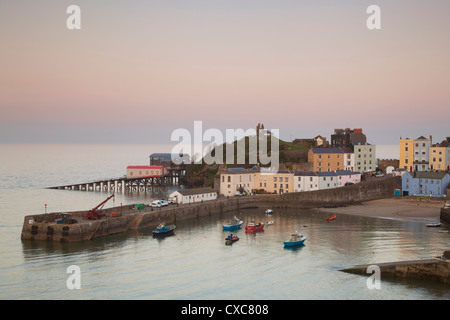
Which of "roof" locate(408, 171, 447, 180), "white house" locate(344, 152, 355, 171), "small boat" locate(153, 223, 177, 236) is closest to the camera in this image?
"small boat" locate(153, 223, 177, 236)

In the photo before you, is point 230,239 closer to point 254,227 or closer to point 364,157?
point 254,227

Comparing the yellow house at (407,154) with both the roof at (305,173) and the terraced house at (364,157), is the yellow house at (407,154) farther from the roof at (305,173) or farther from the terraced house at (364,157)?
the roof at (305,173)

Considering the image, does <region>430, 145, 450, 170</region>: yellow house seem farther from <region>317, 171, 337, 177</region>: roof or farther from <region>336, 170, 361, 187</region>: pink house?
<region>317, 171, 337, 177</region>: roof

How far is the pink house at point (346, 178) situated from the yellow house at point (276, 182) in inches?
332

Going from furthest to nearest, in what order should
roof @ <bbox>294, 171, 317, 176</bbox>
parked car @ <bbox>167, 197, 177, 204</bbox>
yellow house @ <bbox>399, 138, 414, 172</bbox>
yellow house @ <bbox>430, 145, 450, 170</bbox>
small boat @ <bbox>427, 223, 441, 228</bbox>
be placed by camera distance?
A: 1. yellow house @ <bbox>399, 138, 414, 172</bbox>
2. yellow house @ <bbox>430, 145, 450, 170</bbox>
3. roof @ <bbox>294, 171, 317, 176</bbox>
4. parked car @ <bbox>167, 197, 177, 204</bbox>
5. small boat @ <bbox>427, 223, 441, 228</bbox>

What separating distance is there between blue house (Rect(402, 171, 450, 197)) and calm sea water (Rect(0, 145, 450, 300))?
22597 millimetres

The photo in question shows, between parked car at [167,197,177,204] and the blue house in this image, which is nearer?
parked car at [167,197,177,204]

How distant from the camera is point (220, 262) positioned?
39.4 metres

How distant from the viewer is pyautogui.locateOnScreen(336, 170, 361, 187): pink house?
79562 mm

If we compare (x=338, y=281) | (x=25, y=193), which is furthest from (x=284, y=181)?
(x=25, y=193)

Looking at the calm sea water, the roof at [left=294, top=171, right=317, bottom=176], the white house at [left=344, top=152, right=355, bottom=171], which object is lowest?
the calm sea water

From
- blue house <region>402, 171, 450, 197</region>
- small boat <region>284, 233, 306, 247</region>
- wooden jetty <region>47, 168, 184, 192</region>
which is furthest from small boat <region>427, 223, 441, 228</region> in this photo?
wooden jetty <region>47, 168, 184, 192</region>
